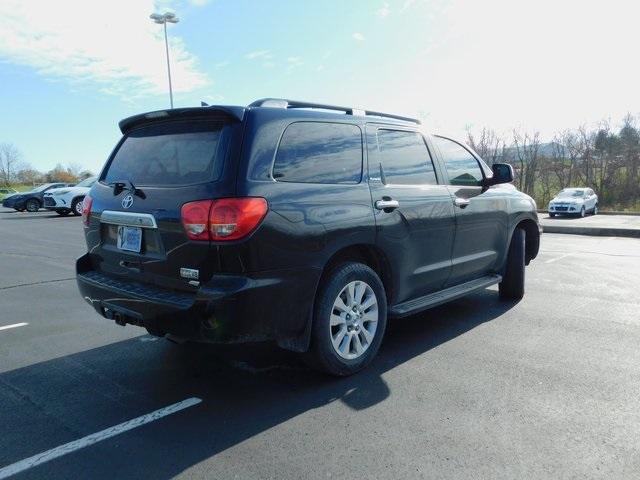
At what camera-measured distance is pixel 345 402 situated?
321 cm

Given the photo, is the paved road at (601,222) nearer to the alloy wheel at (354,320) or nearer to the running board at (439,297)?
the running board at (439,297)

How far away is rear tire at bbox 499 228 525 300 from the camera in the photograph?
18.1 feet

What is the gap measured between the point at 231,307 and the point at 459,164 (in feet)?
9.63

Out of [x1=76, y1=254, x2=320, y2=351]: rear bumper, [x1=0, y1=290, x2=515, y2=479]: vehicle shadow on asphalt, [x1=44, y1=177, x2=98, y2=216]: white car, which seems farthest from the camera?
[x1=44, y1=177, x2=98, y2=216]: white car

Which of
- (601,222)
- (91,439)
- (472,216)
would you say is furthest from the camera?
(601,222)

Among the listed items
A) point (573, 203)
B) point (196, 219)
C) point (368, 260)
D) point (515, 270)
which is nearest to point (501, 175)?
point (515, 270)

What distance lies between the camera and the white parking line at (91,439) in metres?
2.53

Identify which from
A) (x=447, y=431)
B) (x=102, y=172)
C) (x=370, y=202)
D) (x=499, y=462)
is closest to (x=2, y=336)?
(x=102, y=172)

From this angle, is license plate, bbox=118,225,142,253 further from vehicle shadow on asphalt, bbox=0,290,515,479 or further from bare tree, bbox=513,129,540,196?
bare tree, bbox=513,129,540,196

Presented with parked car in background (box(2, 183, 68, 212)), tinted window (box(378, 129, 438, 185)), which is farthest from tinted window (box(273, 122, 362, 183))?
parked car in background (box(2, 183, 68, 212))

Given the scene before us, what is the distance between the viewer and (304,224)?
124 inches

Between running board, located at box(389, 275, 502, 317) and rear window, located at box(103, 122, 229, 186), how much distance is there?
181cm

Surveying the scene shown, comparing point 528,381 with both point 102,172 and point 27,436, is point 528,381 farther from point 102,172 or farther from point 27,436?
point 102,172

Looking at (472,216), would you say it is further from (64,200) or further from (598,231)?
(64,200)
